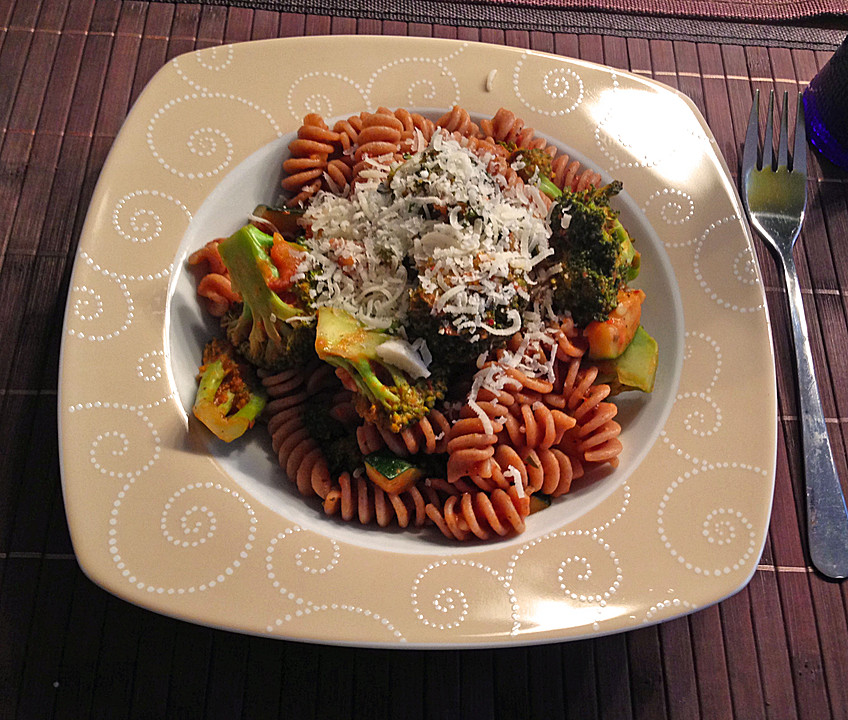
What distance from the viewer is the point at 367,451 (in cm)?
247

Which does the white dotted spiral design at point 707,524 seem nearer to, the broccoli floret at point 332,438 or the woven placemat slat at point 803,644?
the woven placemat slat at point 803,644

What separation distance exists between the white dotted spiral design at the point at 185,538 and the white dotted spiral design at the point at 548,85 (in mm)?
2044

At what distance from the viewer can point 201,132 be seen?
2.87 m

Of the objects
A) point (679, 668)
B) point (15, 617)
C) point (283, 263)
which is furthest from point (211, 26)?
point (679, 668)

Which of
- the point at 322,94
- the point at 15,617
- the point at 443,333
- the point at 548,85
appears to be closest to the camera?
the point at 443,333

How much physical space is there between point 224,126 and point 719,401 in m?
2.17

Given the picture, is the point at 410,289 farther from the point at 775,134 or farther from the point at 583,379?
the point at 775,134

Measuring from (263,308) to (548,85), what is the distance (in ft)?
5.33

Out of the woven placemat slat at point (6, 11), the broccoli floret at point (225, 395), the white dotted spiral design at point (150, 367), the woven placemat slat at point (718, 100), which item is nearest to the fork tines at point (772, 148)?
the woven placemat slat at point (718, 100)

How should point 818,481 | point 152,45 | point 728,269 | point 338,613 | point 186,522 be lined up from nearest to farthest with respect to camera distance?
point 338,613 → point 186,522 → point 728,269 → point 818,481 → point 152,45

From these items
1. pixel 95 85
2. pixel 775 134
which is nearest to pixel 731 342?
pixel 775 134

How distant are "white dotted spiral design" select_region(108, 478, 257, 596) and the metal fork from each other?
7.19 feet

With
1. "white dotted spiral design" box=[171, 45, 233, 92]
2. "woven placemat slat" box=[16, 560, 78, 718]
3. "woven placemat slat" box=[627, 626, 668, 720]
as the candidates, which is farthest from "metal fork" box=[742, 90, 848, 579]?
"woven placemat slat" box=[16, 560, 78, 718]

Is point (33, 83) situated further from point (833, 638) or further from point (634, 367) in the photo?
point (833, 638)
